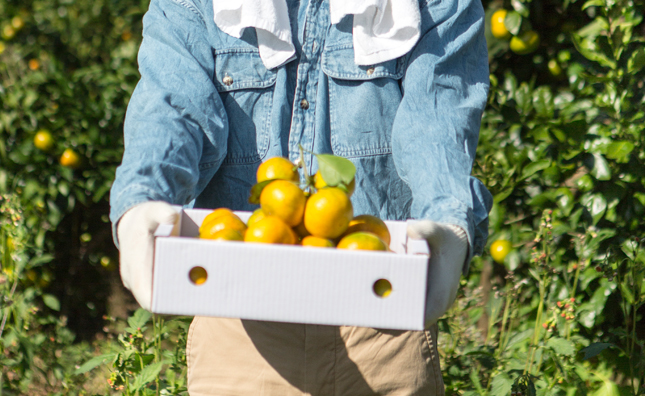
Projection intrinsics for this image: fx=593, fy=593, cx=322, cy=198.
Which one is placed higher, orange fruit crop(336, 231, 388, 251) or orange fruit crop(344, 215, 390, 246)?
orange fruit crop(336, 231, 388, 251)

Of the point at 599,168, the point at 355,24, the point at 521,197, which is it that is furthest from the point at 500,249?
the point at 355,24

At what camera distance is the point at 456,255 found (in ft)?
3.35

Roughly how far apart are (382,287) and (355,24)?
64cm

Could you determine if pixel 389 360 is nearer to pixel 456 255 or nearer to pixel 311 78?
pixel 456 255

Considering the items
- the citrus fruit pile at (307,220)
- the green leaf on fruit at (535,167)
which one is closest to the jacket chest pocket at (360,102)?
the citrus fruit pile at (307,220)

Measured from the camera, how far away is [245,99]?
4.31 ft

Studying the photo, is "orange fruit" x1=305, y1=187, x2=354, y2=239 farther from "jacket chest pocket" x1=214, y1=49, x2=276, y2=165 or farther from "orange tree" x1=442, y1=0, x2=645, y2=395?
"orange tree" x1=442, y1=0, x2=645, y2=395

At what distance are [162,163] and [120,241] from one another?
0.16 m

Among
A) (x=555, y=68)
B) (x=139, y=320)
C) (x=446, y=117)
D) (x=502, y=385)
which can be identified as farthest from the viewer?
(x=555, y=68)

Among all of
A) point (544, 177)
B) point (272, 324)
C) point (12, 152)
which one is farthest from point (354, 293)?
point (12, 152)

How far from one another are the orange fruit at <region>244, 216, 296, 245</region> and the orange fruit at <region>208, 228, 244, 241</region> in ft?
0.05

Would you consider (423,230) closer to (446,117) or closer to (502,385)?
(446,117)

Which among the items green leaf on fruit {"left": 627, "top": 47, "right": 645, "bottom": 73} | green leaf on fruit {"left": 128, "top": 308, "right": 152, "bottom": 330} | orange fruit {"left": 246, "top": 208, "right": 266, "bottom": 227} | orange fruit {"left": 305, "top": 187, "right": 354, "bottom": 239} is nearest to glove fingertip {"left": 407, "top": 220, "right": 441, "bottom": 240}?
orange fruit {"left": 305, "top": 187, "right": 354, "bottom": 239}

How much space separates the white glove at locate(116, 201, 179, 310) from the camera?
3.10ft
